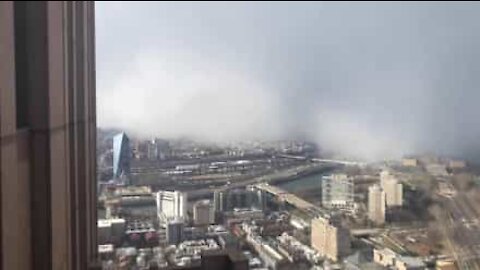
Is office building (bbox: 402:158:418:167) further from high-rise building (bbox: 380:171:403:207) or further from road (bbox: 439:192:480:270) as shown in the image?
road (bbox: 439:192:480:270)

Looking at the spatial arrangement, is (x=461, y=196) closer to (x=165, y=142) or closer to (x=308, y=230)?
(x=308, y=230)

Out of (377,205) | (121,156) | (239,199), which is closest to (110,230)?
→ (121,156)

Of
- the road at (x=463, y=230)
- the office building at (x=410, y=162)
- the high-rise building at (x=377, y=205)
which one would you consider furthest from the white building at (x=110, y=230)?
the road at (x=463, y=230)

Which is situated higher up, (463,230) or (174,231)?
(463,230)

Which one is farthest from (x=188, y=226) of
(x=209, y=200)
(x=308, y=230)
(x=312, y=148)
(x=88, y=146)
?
(x=88, y=146)

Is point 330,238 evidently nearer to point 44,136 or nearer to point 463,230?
point 463,230
